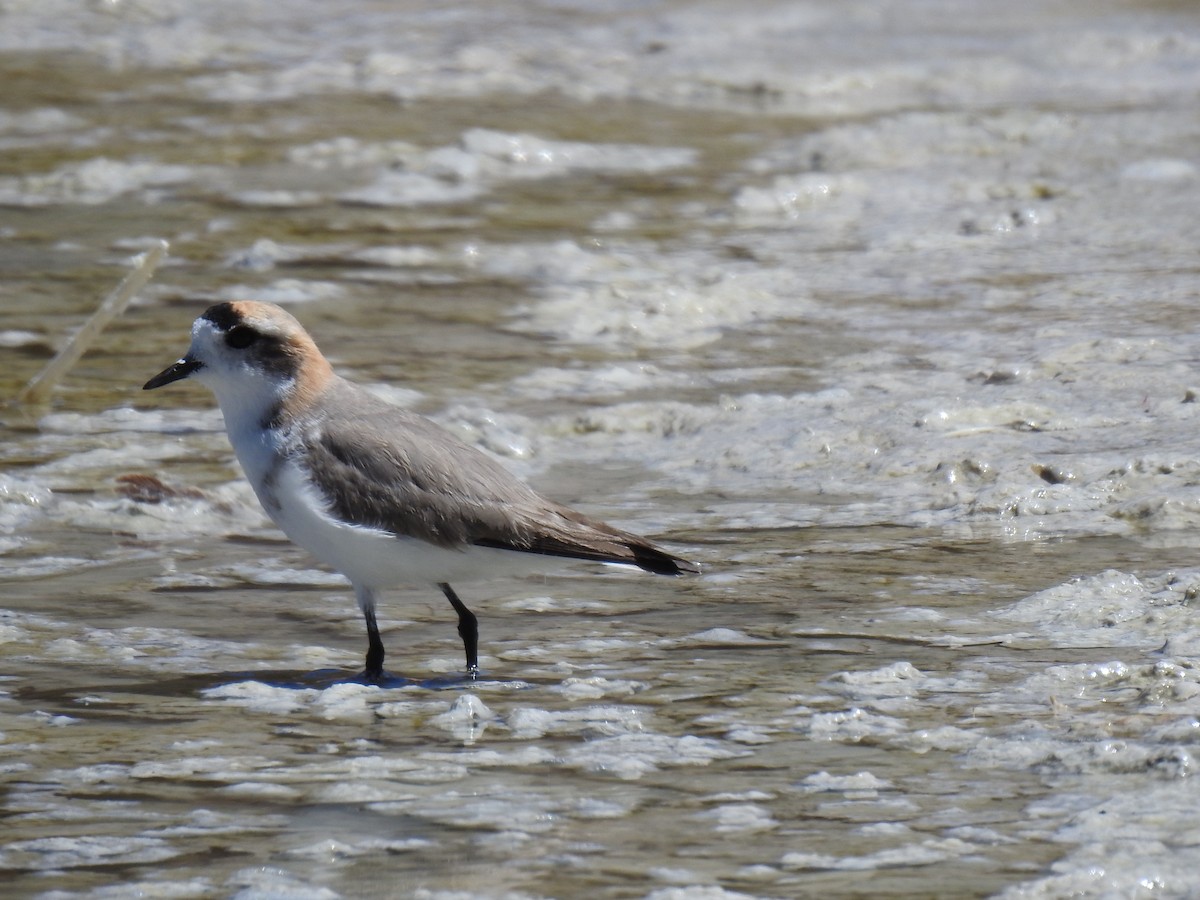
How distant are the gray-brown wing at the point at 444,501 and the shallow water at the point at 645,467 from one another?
275mm

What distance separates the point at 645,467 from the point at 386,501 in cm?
167

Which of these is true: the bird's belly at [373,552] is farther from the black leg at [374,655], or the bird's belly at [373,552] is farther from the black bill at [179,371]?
the black bill at [179,371]

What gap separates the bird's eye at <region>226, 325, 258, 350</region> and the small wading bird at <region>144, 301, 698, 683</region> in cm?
6

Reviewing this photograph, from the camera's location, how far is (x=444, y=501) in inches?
171

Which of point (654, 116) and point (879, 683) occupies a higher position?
point (654, 116)

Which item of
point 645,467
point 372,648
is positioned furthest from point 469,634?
point 645,467

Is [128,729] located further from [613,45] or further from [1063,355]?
[613,45]

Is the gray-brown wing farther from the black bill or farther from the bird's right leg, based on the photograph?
the black bill

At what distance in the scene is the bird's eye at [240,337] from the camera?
468 cm

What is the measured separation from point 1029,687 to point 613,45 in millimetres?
9176

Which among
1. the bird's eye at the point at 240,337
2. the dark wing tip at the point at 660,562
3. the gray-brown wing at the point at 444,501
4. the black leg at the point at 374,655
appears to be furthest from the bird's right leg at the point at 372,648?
the bird's eye at the point at 240,337

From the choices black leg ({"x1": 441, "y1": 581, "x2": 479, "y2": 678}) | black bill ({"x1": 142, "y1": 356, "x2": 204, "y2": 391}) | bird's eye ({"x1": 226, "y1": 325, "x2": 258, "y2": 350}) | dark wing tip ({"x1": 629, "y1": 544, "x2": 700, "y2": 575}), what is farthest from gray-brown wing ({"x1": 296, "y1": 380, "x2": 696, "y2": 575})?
black bill ({"x1": 142, "y1": 356, "x2": 204, "y2": 391})

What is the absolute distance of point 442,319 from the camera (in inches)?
289

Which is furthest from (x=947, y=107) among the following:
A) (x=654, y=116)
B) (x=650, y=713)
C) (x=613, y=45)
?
(x=650, y=713)
